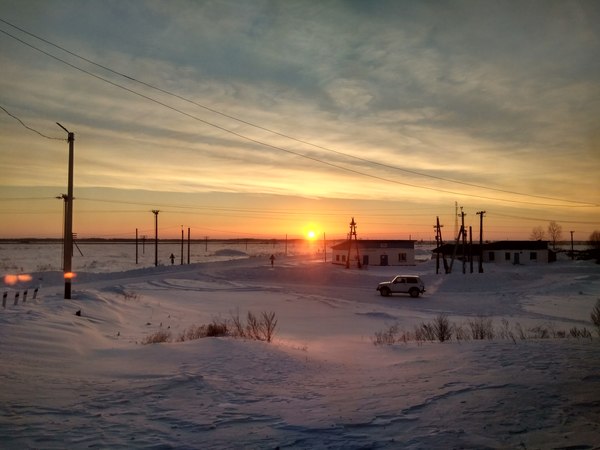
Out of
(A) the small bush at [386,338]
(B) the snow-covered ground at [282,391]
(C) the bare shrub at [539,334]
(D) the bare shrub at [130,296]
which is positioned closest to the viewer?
(B) the snow-covered ground at [282,391]

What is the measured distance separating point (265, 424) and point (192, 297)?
2598 cm

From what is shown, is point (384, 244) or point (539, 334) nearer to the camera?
point (539, 334)

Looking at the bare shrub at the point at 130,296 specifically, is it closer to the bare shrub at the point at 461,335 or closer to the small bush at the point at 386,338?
the small bush at the point at 386,338

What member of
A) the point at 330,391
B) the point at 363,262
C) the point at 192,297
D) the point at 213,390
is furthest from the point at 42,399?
the point at 363,262

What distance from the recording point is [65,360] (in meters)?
9.80

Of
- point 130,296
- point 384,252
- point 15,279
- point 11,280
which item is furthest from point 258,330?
point 384,252

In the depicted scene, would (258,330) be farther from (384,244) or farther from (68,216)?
(384,244)

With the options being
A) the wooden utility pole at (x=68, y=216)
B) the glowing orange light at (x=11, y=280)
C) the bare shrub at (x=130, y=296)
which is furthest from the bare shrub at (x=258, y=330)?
the glowing orange light at (x=11, y=280)

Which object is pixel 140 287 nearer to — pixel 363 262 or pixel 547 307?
pixel 547 307

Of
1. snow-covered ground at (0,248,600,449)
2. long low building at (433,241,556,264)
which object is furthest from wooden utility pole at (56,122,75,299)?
→ long low building at (433,241,556,264)

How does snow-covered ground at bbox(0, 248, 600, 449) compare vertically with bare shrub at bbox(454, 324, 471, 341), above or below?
above

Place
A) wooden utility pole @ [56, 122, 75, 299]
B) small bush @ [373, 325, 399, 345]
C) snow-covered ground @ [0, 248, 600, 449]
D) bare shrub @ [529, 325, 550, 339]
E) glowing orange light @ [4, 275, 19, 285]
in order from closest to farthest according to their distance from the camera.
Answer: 1. snow-covered ground @ [0, 248, 600, 449]
2. bare shrub @ [529, 325, 550, 339]
3. small bush @ [373, 325, 399, 345]
4. wooden utility pole @ [56, 122, 75, 299]
5. glowing orange light @ [4, 275, 19, 285]

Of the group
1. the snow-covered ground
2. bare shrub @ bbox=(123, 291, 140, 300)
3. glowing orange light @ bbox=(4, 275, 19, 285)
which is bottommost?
bare shrub @ bbox=(123, 291, 140, 300)

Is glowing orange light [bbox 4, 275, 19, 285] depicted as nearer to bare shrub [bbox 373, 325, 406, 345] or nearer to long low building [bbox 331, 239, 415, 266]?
bare shrub [bbox 373, 325, 406, 345]
